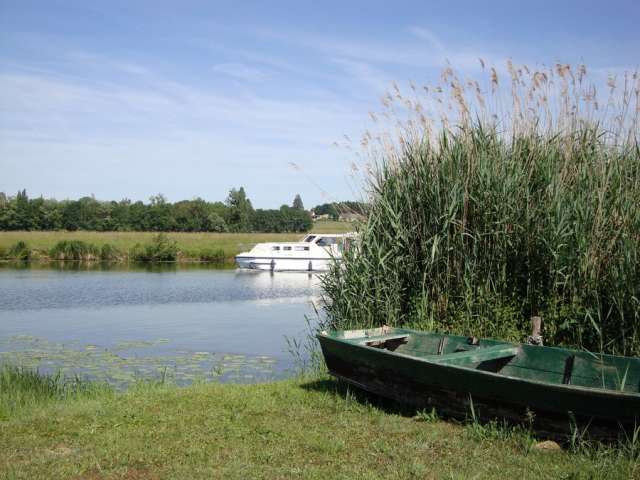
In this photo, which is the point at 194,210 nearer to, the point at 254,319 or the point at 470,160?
the point at 254,319

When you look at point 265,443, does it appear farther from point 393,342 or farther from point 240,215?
point 240,215

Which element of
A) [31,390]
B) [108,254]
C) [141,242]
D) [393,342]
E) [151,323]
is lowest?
[151,323]

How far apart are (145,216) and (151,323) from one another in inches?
1913

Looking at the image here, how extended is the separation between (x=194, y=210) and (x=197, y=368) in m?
58.8

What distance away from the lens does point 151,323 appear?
58.6ft

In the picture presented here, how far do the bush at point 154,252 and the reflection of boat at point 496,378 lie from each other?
3554 cm

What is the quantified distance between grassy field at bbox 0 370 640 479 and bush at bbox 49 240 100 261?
35145 mm

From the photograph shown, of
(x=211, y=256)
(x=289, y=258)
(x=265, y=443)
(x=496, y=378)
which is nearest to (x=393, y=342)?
(x=496, y=378)

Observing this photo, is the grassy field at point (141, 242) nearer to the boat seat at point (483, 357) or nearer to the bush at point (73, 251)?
the bush at point (73, 251)

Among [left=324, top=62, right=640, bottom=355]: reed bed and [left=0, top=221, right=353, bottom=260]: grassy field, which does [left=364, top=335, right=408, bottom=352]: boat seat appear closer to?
[left=324, top=62, right=640, bottom=355]: reed bed

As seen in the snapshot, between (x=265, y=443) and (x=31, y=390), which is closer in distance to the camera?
(x=265, y=443)

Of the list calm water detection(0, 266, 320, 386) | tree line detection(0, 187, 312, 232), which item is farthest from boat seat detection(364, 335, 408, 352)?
tree line detection(0, 187, 312, 232)

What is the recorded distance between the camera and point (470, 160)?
8320 mm

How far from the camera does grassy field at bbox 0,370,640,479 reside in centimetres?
488
